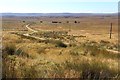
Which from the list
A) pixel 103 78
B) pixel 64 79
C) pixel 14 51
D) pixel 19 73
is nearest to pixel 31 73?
pixel 19 73

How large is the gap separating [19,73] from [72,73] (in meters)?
1.25

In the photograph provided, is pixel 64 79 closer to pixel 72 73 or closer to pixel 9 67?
pixel 72 73

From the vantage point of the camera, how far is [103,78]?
7.65 meters

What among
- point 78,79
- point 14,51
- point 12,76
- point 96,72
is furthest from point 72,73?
point 14,51

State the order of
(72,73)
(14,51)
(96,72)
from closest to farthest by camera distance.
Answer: (72,73) < (96,72) < (14,51)

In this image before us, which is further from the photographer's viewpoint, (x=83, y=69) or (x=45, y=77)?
(x=83, y=69)

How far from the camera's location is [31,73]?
7.11 metres

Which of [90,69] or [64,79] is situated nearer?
[64,79]

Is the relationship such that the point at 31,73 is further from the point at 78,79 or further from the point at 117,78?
the point at 117,78

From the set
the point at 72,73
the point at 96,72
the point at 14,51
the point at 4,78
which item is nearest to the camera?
the point at 4,78

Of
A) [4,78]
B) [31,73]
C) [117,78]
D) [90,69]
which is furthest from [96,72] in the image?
[4,78]

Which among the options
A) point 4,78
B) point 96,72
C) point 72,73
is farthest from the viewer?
point 96,72

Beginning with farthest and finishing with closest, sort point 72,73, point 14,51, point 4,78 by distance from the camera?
point 14,51, point 72,73, point 4,78

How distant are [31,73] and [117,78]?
2.05 m
